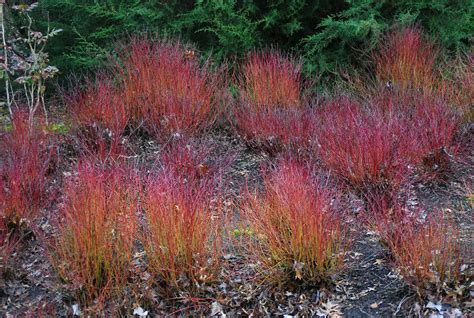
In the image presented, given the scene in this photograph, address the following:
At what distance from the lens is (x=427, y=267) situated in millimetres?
3283

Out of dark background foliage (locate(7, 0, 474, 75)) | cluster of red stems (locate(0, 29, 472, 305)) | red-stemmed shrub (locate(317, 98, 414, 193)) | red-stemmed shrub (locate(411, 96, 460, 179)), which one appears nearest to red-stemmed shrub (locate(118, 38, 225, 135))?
cluster of red stems (locate(0, 29, 472, 305))

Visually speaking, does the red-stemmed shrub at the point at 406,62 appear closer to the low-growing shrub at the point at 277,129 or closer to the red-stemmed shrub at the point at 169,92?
the low-growing shrub at the point at 277,129

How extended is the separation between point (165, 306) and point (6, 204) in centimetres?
153

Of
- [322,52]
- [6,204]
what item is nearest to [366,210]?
[6,204]

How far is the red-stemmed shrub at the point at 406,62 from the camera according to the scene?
6.47 meters

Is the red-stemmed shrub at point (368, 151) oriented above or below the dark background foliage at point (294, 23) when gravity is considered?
below

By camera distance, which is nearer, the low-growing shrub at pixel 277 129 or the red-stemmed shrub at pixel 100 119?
the low-growing shrub at pixel 277 129

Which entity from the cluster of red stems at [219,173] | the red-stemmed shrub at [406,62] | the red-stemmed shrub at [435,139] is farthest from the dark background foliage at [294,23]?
the red-stemmed shrub at [435,139]

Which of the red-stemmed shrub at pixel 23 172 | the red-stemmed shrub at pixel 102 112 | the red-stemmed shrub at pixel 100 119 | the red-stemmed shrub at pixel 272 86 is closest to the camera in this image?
the red-stemmed shrub at pixel 23 172

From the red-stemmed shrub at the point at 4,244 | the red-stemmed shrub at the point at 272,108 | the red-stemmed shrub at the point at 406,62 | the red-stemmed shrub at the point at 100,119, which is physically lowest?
the red-stemmed shrub at the point at 4,244

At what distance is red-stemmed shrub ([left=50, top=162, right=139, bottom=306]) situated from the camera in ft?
11.5

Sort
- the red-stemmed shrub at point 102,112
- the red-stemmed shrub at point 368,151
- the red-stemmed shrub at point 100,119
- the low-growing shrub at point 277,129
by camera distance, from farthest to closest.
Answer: the red-stemmed shrub at point 102,112
the red-stemmed shrub at point 100,119
the low-growing shrub at point 277,129
the red-stemmed shrub at point 368,151

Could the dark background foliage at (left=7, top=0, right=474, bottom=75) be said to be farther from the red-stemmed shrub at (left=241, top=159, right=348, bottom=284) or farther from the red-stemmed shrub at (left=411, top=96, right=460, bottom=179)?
the red-stemmed shrub at (left=241, top=159, right=348, bottom=284)

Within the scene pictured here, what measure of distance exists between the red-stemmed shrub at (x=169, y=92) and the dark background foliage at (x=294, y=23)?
0.69 meters
